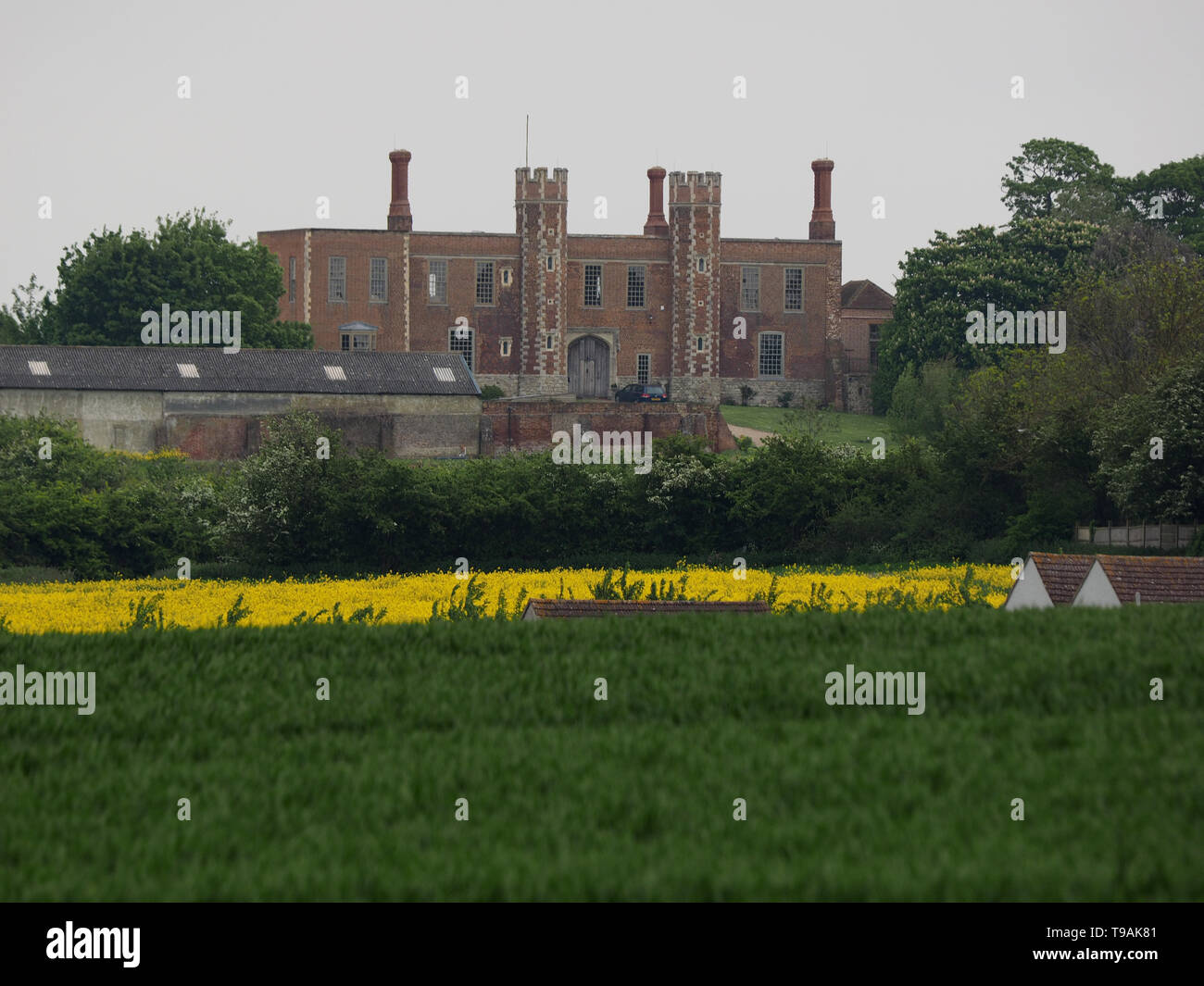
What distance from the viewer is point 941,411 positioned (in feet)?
197

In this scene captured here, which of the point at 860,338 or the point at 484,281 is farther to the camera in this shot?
the point at 860,338

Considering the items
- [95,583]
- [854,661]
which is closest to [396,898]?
[854,661]

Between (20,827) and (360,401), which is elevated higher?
(360,401)

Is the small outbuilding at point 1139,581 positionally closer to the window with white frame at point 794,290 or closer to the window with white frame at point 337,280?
the window with white frame at point 794,290

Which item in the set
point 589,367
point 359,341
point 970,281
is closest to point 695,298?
point 589,367

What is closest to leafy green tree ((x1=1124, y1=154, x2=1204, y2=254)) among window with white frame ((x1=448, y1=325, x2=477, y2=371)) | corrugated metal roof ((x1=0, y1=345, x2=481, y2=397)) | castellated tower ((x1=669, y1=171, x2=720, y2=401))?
castellated tower ((x1=669, y1=171, x2=720, y2=401))

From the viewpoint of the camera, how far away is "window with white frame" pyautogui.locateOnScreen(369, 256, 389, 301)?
81.4 metres

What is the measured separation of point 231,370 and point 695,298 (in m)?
28.6

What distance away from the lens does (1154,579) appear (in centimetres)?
2578

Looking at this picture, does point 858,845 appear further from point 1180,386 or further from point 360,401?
point 360,401

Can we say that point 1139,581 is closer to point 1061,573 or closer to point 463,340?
point 1061,573

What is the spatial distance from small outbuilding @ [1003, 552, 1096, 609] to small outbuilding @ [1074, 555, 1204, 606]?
303 millimetres

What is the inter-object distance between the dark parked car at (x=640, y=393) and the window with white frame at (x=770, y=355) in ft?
27.5
